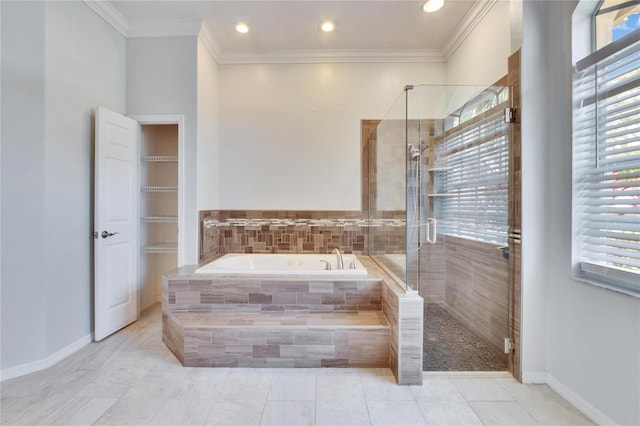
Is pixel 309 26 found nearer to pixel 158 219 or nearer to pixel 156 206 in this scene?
pixel 158 219

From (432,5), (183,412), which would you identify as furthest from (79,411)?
(432,5)

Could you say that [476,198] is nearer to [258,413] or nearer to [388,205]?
[388,205]

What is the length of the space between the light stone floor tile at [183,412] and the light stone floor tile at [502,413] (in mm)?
1527

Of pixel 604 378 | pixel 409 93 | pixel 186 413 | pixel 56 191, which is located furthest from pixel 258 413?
pixel 409 93

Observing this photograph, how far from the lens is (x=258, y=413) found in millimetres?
1636

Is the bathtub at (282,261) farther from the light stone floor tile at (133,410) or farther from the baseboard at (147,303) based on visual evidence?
the light stone floor tile at (133,410)

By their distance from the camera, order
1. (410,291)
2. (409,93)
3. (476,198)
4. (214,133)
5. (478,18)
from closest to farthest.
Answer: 1. (410,291)
2. (409,93)
3. (476,198)
4. (478,18)
5. (214,133)

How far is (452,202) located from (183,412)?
2.47 meters

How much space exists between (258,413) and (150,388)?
0.76m

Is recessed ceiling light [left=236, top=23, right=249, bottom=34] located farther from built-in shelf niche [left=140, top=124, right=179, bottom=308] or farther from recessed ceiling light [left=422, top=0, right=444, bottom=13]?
recessed ceiling light [left=422, top=0, right=444, bottom=13]

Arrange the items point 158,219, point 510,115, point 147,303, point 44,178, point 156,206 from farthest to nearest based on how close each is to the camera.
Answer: point 156,206 < point 147,303 < point 158,219 < point 44,178 < point 510,115

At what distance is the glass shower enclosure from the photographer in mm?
2162

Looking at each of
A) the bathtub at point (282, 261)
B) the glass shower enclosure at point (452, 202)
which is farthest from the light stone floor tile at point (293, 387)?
the bathtub at point (282, 261)

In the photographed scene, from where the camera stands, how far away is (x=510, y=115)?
1993 mm
